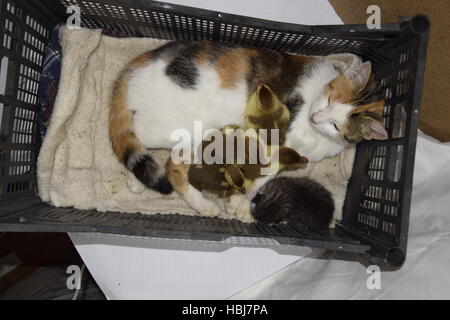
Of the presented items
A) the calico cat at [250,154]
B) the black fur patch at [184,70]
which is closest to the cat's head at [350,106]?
the calico cat at [250,154]

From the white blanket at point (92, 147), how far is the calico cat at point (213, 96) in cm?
19

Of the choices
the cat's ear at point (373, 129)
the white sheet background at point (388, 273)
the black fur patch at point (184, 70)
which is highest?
the black fur patch at point (184, 70)

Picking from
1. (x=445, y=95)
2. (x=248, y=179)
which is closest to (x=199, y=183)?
(x=248, y=179)

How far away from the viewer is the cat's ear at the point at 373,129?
142 centimetres

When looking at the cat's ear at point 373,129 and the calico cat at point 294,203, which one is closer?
the cat's ear at point 373,129

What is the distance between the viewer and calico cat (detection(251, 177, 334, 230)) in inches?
62.7

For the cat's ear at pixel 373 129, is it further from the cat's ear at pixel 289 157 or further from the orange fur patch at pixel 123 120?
the orange fur patch at pixel 123 120

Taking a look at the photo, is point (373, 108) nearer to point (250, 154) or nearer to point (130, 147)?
point (250, 154)

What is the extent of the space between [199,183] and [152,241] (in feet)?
1.21

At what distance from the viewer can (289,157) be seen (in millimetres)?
1485

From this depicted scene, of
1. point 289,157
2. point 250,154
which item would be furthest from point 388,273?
point 250,154

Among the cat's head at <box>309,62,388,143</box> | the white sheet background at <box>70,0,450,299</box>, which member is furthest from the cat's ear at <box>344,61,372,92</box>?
the white sheet background at <box>70,0,450,299</box>

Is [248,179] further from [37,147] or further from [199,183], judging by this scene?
[37,147]

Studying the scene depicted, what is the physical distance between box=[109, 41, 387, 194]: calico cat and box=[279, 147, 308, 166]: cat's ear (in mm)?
123
